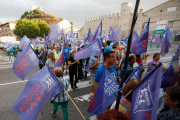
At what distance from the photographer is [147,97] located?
1.26 m

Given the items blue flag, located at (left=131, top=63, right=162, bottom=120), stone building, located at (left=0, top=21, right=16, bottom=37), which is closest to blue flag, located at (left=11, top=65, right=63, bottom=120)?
blue flag, located at (left=131, top=63, right=162, bottom=120)

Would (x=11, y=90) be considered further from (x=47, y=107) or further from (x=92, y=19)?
(x=92, y=19)

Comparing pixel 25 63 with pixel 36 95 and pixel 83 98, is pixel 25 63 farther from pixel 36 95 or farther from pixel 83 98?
pixel 83 98

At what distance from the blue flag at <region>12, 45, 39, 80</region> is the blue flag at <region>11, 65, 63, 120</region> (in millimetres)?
1208

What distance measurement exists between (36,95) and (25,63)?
157 cm

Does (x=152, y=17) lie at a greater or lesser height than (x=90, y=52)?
greater

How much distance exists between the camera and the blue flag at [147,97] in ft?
3.86

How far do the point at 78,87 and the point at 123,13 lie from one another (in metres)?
38.2

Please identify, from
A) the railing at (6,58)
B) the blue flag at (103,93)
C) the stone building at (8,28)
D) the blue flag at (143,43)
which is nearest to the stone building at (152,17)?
the blue flag at (143,43)

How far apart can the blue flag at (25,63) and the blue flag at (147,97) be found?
2.71 metres

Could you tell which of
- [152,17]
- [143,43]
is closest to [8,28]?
[152,17]

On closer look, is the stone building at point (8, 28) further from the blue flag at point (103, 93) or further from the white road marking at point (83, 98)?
the blue flag at point (103, 93)

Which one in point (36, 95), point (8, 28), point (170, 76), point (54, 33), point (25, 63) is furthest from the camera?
point (8, 28)

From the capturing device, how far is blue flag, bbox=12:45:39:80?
9.69ft
